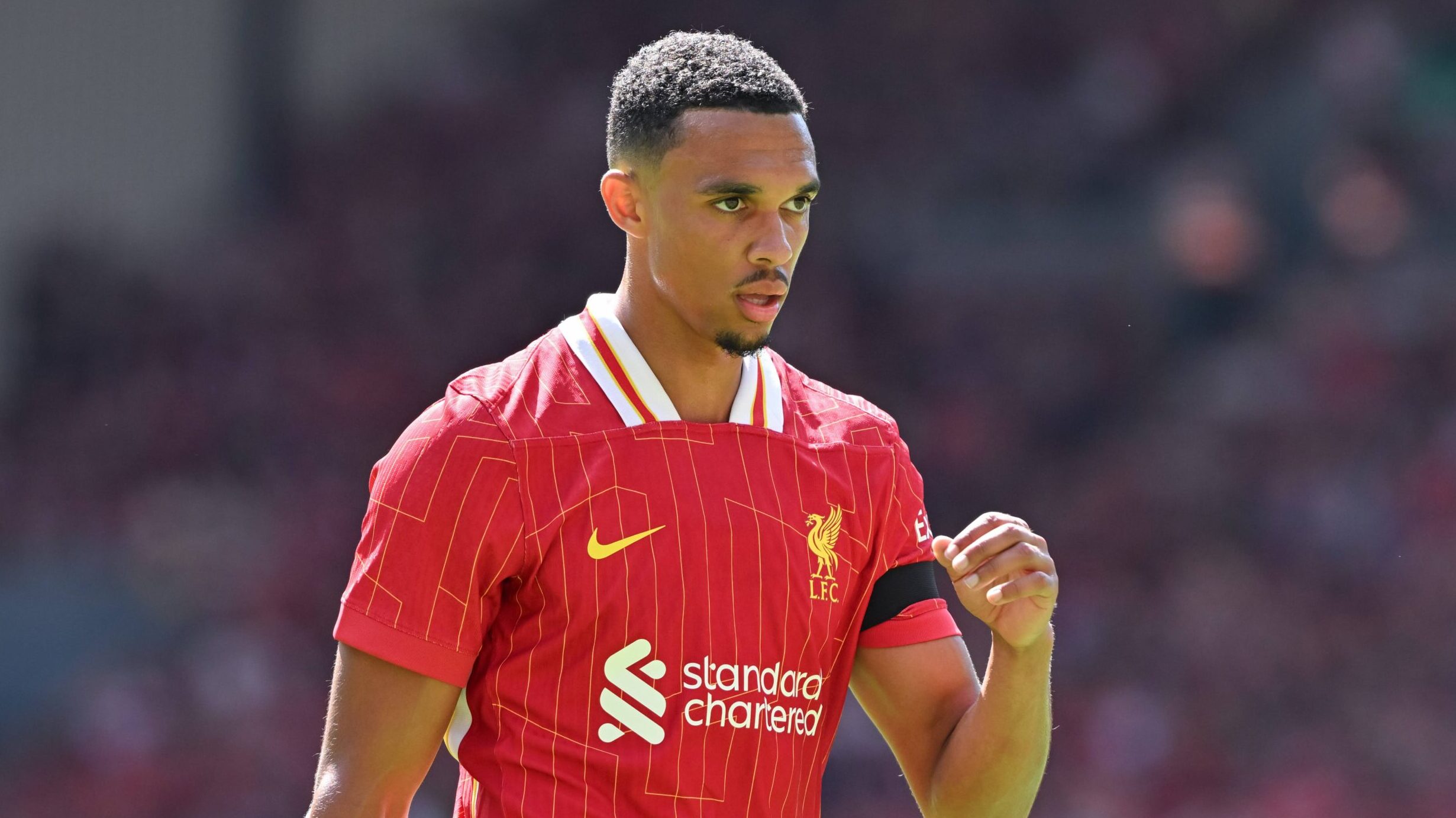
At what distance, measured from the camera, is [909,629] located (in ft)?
8.63

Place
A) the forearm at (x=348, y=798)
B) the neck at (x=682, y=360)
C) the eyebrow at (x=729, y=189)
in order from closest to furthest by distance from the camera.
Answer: the forearm at (x=348, y=798) < the eyebrow at (x=729, y=189) < the neck at (x=682, y=360)

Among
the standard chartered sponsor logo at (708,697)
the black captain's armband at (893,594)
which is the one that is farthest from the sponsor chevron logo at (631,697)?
the black captain's armband at (893,594)

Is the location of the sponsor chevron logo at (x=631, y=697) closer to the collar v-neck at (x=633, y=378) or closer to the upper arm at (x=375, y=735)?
the upper arm at (x=375, y=735)

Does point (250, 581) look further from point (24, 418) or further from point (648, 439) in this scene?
point (648, 439)

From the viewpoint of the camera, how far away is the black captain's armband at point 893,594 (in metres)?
2.63

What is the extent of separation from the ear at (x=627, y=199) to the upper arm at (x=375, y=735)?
0.70 metres

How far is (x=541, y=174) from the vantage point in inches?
484

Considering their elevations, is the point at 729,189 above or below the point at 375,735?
above

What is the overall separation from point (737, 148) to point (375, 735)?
0.91m

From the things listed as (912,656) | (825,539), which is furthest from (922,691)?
(825,539)

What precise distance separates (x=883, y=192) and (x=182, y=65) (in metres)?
4.68

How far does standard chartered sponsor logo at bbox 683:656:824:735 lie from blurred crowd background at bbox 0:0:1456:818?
18.4ft

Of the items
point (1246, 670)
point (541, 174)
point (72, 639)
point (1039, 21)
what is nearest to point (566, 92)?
point (541, 174)

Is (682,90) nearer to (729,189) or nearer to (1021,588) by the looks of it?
(729,189)
